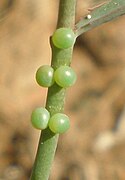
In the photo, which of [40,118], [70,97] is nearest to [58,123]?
[40,118]

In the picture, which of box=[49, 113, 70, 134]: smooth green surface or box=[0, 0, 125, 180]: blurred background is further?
box=[0, 0, 125, 180]: blurred background

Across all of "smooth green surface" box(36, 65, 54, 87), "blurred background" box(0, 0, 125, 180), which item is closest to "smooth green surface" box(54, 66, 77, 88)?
"smooth green surface" box(36, 65, 54, 87)

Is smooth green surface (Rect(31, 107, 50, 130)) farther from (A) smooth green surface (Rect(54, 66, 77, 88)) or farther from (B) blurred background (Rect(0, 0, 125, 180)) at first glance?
(B) blurred background (Rect(0, 0, 125, 180))

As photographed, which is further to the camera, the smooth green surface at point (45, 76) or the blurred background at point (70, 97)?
the blurred background at point (70, 97)

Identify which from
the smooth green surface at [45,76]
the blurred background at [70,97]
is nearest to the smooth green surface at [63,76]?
the smooth green surface at [45,76]

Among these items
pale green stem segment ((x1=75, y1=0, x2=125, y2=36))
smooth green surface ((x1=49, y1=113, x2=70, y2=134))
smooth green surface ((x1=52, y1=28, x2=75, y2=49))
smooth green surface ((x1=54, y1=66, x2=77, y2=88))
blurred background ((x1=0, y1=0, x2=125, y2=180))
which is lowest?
smooth green surface ((x1=49, y1=113, x2=70, y2=134))

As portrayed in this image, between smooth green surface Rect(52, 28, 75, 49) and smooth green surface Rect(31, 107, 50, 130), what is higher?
smooth green surface Rect(52, 28, 75, 49)

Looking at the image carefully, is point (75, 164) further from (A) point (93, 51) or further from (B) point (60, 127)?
(B) point (60, 127)

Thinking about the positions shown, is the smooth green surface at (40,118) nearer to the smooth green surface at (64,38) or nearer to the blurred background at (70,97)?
the smooth green surface at (64,38)
